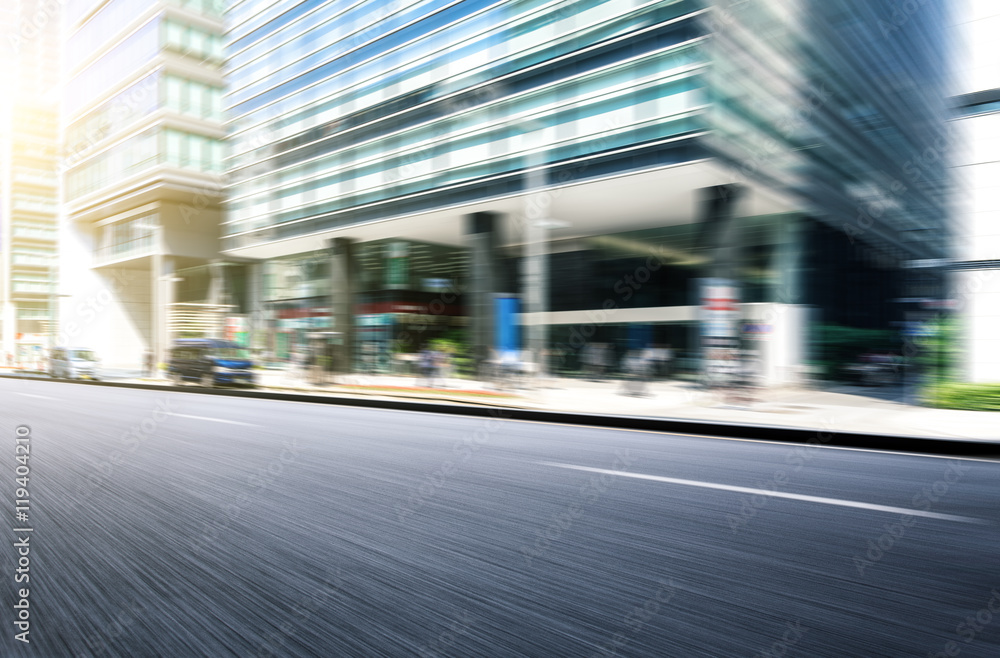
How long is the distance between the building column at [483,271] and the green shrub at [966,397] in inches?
534

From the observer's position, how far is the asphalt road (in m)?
2.31

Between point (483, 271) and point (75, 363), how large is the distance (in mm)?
20649

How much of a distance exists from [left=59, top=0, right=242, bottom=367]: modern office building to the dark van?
24.3 ft

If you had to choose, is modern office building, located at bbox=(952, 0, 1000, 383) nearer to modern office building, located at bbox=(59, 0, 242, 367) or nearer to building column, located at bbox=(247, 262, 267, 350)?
modern office building, located at bbox=(59, 0, 242, 367)

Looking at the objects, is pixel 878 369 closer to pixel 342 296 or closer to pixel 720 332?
pixel 720 332

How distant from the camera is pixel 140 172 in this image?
3422 centimetres

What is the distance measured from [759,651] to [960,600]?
128 centimetres

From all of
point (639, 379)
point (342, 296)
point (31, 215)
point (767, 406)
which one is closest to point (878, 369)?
point (767, 406)

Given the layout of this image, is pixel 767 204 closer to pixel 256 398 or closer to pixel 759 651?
pixel 256 398

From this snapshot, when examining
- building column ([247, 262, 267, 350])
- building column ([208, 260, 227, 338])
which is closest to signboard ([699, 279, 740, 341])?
building column ([247, 262, 267, 350])

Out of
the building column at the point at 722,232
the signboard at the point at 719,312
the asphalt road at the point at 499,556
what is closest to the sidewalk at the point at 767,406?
the signboard at the point at 719,312

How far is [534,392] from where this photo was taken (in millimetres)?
15016

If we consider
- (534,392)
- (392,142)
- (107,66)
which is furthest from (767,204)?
(107,66)

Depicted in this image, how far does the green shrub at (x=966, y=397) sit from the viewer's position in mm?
11375
